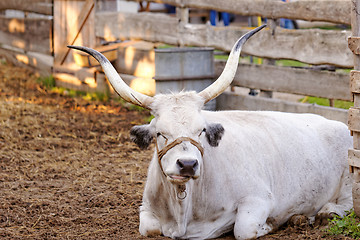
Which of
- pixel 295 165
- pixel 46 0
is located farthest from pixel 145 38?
pixel 295 165

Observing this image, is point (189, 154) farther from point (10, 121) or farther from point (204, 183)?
point (10, 121)

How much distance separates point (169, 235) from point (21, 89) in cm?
708

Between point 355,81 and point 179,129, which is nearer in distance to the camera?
point 179,129

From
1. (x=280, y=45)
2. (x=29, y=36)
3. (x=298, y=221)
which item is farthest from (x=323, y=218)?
(x=29, y=36)

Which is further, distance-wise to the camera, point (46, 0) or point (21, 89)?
point (46, 0)

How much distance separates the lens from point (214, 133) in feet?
14.7

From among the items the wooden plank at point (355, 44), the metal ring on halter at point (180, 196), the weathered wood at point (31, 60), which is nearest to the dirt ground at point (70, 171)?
the metal ring on halter at point (180, 196)

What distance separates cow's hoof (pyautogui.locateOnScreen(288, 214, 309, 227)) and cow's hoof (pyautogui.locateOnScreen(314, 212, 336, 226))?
3.5 inches

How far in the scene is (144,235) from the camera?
4609 millimetres

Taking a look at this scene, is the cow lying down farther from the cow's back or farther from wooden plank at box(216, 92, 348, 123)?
wooden plank at box(216, 92, 348, 123)

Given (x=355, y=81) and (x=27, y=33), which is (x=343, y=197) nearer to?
(x=355, y=81)

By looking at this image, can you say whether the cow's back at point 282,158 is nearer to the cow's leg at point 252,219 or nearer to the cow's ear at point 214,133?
the cow's leg at point 252,219

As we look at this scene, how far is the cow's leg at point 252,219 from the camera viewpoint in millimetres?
4500

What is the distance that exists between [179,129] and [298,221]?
4.52 feet
